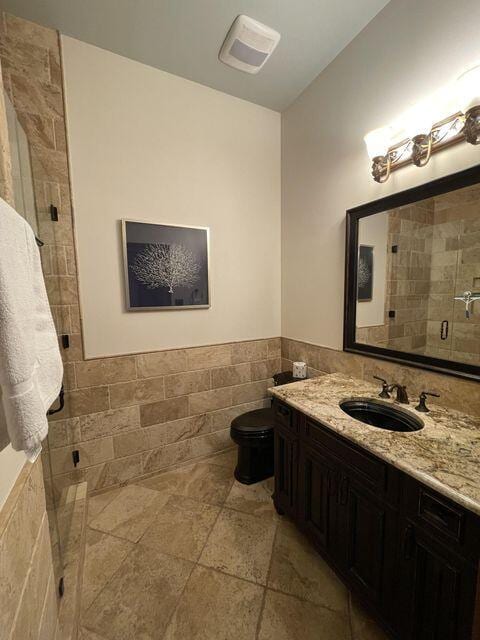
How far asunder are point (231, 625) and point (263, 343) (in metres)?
1.79

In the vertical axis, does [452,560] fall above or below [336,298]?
below

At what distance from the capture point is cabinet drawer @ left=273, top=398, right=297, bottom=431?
148 cm

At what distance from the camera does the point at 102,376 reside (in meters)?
1.84

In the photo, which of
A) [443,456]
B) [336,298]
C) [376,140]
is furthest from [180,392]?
[376,140]

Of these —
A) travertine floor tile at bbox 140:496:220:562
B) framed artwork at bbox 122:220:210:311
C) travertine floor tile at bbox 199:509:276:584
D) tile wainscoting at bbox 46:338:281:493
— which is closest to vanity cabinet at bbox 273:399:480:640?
travertine floor tile at bbox 199:509:276:584

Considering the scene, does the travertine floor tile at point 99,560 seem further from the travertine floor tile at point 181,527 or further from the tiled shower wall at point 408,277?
the tiled shower wall at point 408,277

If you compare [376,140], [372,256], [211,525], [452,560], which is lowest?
[211,525]

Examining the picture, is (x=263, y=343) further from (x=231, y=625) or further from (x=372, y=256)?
(x=231, y=625)

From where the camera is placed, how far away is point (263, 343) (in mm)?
2477

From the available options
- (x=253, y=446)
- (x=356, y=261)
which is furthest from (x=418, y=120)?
(x=253, y=446)

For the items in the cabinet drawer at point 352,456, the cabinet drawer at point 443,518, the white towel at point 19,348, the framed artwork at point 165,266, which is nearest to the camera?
the white towel at point 19,348

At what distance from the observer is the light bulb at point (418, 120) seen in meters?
1.28

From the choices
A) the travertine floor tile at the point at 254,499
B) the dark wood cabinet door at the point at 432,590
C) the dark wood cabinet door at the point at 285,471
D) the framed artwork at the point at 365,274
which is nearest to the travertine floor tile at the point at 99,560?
the travertine floor tile at the point at 254,499

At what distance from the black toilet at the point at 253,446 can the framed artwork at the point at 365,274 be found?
3.91ft
